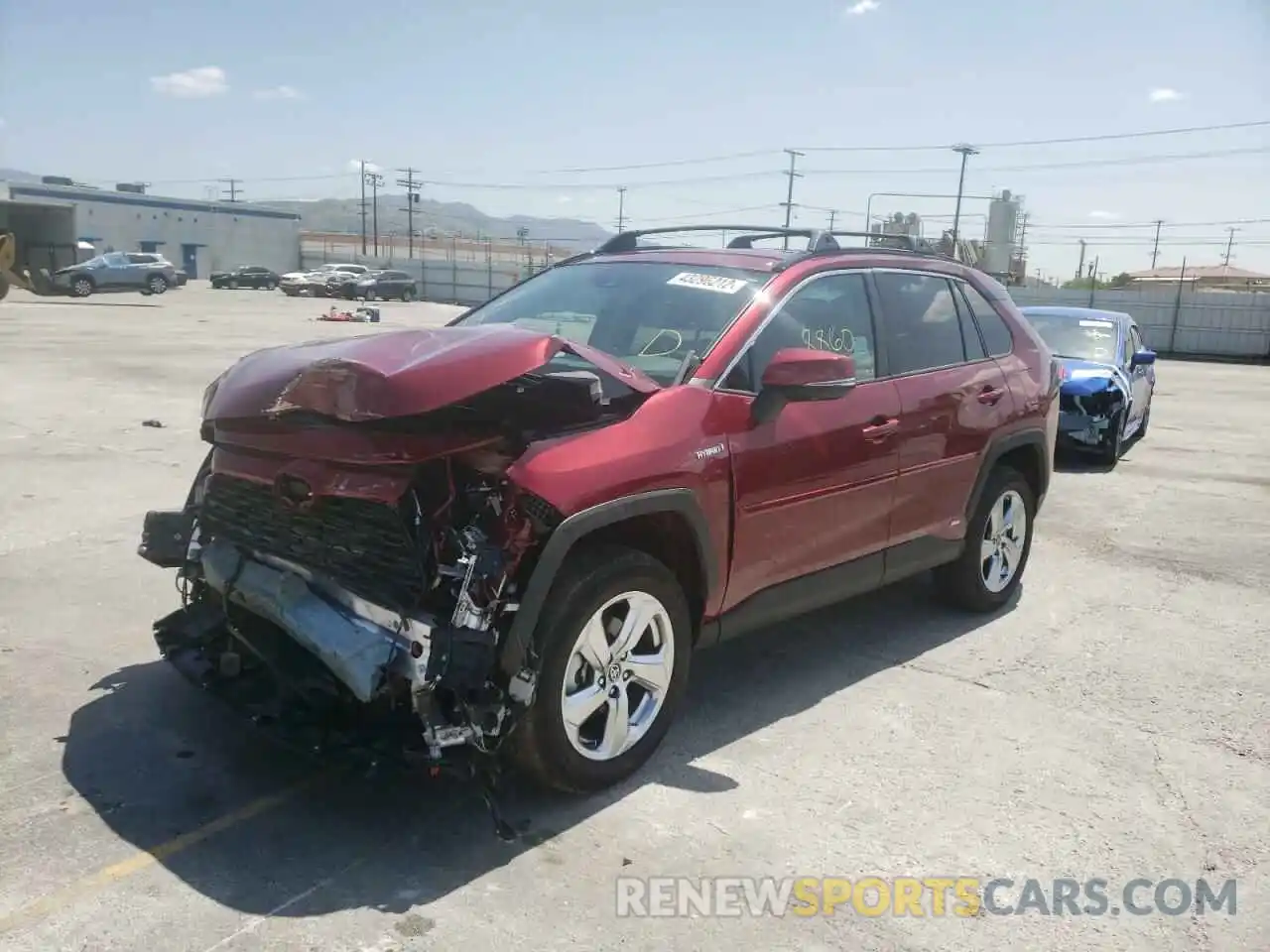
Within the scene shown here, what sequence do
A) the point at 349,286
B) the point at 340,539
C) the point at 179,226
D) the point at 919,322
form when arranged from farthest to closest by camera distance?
1. the point at 179,226
2. the point at 349,286
3. the point at 919,322
4. the point at 340,539

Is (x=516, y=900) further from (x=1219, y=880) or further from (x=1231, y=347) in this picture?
(x=1231, y=347)

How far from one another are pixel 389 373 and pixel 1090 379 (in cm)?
931

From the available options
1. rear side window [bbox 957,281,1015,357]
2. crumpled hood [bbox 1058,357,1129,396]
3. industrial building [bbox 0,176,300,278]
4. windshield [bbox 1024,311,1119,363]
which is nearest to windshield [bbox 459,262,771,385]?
rear side window [bbox 957,281,1015,357]

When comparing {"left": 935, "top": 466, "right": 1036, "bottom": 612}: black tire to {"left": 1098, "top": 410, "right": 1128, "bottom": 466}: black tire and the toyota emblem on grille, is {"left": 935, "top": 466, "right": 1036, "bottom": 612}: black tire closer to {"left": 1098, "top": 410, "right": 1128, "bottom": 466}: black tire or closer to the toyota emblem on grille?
the toyota emblem on grille

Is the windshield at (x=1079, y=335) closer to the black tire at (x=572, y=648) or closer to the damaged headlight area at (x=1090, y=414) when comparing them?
the damaged headlight area at (x=1090, y=414)

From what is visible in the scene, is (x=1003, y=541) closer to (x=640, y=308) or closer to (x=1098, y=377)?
(x=640, y=308)

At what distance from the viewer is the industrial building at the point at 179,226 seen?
64312mm

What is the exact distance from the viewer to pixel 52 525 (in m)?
6.71

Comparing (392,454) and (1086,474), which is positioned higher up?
(392,454)

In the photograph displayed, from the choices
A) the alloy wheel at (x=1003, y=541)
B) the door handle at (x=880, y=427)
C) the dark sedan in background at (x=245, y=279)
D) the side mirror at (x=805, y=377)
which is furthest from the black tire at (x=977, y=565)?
the dark sedan in background at (x=245, y=279)

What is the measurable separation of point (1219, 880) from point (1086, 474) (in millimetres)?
7640

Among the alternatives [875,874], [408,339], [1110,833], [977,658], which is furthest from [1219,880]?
[408,339]

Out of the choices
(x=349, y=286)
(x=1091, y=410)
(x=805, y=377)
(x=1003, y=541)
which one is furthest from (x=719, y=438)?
(x=349, y=286)

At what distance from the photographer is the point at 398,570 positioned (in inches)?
127
